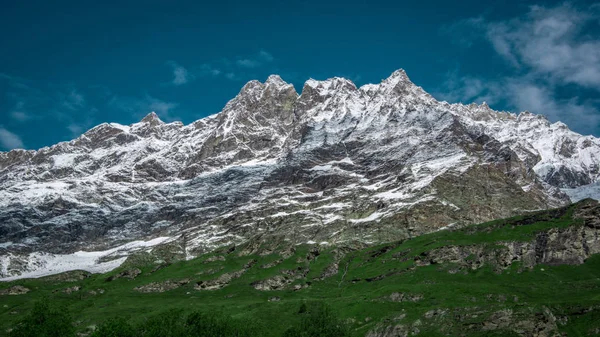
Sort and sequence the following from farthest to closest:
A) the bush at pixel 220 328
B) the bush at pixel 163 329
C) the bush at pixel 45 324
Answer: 1. the bush at pixel 45 324
2. the bush at pixel 220 328
3. the bush at pixel 163 329

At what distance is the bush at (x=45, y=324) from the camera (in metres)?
146

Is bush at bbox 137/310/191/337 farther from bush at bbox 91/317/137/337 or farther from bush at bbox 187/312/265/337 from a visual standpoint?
bush at bbox 91/317/137/337

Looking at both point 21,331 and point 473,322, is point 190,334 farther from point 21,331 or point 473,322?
point 473,322

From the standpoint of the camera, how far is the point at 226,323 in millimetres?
149375

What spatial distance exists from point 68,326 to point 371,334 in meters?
91.8

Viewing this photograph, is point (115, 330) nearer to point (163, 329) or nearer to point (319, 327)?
point (163, 329)

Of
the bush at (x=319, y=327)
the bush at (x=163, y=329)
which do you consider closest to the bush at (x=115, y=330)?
the bush at (x=163, y=329)

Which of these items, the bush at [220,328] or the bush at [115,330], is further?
the bush at [220,328]

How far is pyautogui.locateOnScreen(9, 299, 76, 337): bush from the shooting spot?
146 m

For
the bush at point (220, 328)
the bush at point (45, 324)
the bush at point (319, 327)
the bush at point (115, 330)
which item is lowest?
the bush at point (319, 327)

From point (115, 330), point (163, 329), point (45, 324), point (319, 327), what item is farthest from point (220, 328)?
point (45, 324)

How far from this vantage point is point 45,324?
148m

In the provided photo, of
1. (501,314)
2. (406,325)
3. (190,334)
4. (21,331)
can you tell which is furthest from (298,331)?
(21,331)

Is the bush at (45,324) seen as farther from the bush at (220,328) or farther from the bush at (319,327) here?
the bush at (319,327)
